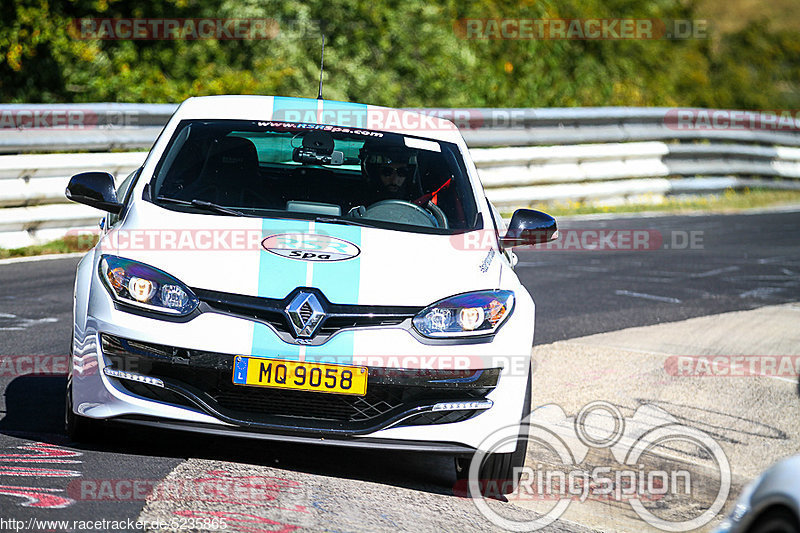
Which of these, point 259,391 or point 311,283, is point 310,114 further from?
point 259,391

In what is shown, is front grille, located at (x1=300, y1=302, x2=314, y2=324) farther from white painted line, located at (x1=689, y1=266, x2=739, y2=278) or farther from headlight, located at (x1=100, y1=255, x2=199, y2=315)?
white painted line, located at (x1=689, y1=266, x2=739, y2=278)

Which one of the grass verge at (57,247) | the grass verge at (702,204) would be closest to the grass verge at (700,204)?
the grass verge at (702,204)

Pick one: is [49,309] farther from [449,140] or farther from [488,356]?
[488,356]

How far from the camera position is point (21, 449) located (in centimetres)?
480

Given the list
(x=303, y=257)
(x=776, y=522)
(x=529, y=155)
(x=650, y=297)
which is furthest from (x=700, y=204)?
(x=776, y=522)

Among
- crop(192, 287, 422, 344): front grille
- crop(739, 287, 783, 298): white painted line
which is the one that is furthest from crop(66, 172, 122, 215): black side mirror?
crop(739, 287, 783, 298): white painted line

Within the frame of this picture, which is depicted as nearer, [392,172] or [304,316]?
[304,316]

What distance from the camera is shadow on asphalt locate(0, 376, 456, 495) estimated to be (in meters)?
4.91

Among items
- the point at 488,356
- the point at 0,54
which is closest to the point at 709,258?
the point at 488,356

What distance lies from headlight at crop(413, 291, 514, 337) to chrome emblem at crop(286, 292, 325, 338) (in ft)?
1.28

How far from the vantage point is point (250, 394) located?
4496mm

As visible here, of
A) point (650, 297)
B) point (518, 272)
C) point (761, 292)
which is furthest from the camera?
point (518, 272)

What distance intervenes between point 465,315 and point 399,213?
105 cm

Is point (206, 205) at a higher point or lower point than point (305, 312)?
higher
